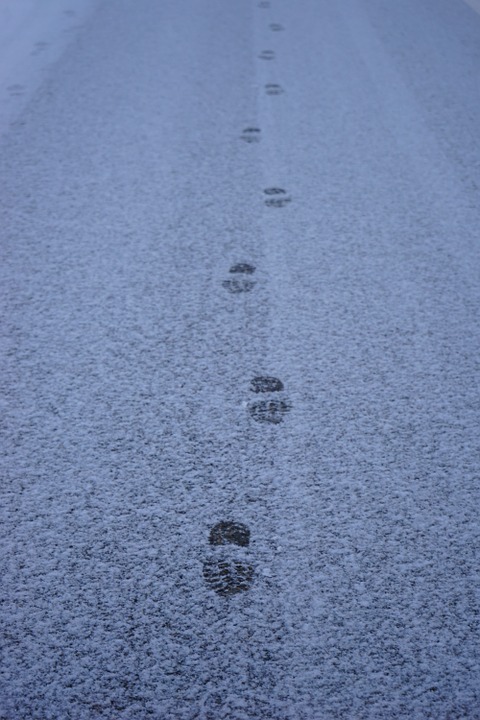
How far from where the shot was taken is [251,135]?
9.77ft

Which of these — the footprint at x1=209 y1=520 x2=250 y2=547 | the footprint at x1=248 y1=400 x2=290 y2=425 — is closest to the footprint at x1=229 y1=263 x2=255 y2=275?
the footprint at x1=248 y1=400 x2=290 y2=425

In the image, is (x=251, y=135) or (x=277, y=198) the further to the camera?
(x=251, y=135)

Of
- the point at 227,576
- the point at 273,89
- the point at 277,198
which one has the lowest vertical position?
the point at 227,576

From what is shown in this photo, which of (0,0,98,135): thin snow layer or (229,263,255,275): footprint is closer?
(229,263,255,275): footprint

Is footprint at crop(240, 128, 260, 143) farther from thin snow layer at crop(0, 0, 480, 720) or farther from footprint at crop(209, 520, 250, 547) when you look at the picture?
footprint at crop(209, 520, 250, 547)

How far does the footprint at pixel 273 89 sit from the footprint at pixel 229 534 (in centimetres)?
255

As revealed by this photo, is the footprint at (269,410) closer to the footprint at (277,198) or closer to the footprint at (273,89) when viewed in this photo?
the footprint at (277,198)

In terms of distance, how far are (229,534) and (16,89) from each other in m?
2.80

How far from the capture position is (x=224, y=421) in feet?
5.31

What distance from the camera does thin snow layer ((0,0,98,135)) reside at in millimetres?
3332

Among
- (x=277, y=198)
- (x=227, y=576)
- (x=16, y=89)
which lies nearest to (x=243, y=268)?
(x=277, y=198)

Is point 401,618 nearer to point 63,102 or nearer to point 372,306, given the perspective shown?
point 372,306

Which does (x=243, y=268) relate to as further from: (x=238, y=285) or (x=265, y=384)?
(x=265, y=384)

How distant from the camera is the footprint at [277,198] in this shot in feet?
8.21
